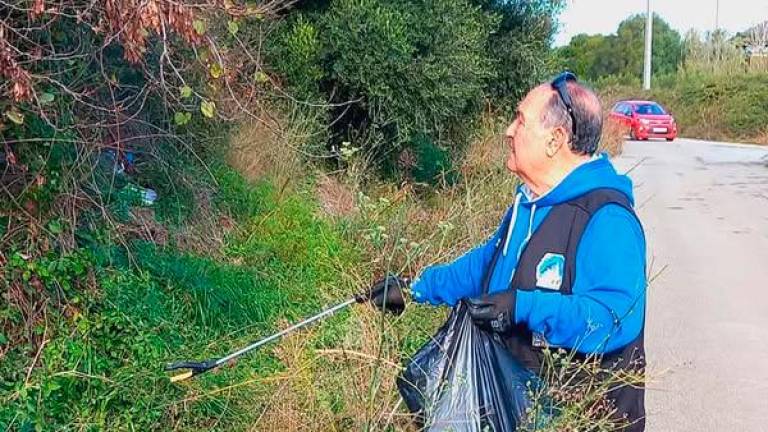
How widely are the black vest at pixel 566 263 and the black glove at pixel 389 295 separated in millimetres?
573

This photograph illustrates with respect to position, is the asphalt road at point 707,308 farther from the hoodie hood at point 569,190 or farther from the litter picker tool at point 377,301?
the litter picker tool at point 377,301

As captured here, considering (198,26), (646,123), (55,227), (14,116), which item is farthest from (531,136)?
(646,123)

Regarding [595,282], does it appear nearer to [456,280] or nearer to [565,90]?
[565,90]

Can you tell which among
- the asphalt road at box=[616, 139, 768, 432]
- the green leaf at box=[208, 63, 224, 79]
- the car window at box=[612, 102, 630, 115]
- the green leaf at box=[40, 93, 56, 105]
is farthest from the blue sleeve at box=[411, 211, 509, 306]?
the car window at box=[612, 102, 630, 115]

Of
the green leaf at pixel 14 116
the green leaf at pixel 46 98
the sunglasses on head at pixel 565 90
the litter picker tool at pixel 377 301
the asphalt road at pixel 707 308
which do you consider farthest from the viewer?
the asphalt road at pixel 707 308

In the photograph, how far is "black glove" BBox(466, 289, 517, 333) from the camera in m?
2.48

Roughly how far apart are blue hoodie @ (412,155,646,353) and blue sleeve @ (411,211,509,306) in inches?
15.6

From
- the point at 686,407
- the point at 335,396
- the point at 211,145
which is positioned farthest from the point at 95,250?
the point at 686,407

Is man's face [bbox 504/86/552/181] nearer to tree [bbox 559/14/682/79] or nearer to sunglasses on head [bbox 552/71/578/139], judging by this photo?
sunglasses on head [bbox 552/71/578/139]

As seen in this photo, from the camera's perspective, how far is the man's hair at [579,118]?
270 centimetres

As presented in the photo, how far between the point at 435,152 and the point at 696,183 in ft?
23.7

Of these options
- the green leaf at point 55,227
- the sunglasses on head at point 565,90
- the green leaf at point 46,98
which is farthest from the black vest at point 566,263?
the green leaf at point 55,227

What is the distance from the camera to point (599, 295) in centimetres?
246

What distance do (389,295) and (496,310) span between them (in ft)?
2.33
